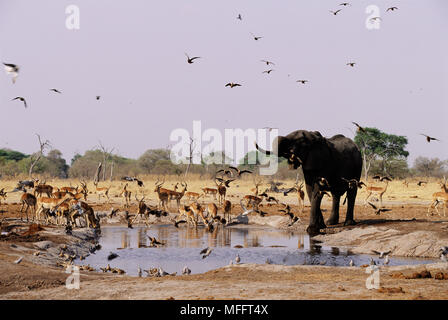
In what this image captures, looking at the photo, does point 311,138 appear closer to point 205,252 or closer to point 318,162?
point 318,162

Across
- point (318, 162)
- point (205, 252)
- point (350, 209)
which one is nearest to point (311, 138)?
point (318, 162)

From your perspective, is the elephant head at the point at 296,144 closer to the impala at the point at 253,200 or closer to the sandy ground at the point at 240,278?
the sandy ground at the point at 240,278

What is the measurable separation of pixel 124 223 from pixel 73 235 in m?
6.61

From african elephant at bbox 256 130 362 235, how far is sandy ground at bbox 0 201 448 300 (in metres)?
1.77

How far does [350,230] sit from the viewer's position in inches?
731

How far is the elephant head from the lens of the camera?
19.0 m

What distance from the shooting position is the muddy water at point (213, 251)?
14.8 metres

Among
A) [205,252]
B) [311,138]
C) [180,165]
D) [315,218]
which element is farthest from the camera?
[180,165]

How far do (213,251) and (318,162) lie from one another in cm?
465

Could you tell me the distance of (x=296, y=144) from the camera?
19.3 m

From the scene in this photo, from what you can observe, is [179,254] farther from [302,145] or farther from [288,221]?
[288,221]

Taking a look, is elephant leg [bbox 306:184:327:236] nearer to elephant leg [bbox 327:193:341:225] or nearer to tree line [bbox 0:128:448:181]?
elephant leg [bbox 327:193:341:225]

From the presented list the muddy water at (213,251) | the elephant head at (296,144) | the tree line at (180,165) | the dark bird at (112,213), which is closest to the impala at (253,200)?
the muddy water at (213,251)
